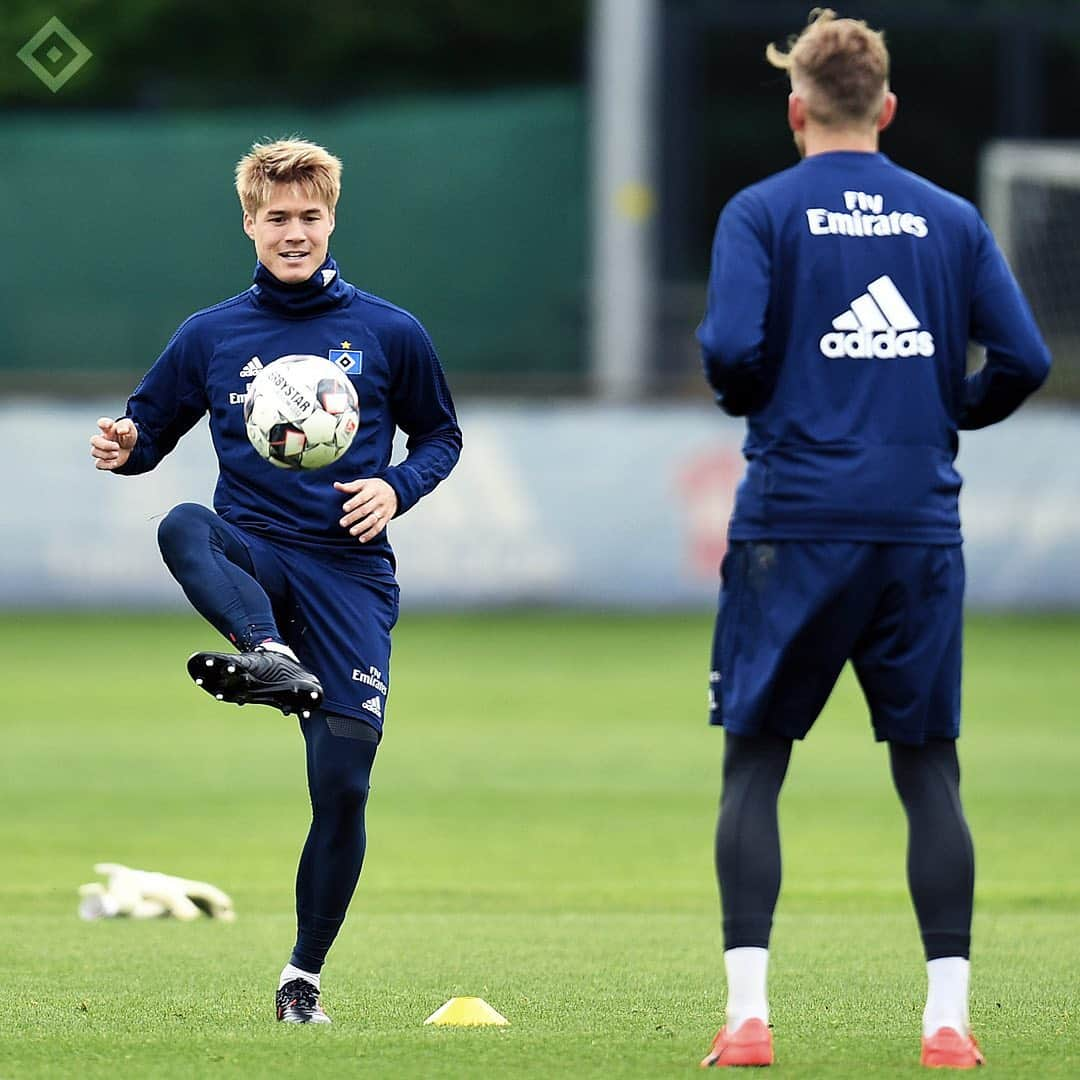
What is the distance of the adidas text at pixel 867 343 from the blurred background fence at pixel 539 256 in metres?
15.6

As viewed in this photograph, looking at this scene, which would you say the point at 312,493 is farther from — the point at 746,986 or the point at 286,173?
the point at 746,986

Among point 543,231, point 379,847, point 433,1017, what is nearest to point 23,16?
point 543,231

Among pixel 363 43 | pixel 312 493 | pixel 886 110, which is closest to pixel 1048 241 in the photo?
pixel 363 43

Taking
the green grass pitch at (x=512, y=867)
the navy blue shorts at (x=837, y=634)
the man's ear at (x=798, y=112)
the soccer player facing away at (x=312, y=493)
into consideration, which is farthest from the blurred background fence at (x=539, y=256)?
the navy blue shorts at (x=837, y=634)

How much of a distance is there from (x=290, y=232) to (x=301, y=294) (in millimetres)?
182

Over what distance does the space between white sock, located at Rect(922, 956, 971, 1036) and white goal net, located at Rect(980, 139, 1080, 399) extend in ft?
58.4

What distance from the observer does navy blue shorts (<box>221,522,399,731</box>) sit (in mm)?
5914

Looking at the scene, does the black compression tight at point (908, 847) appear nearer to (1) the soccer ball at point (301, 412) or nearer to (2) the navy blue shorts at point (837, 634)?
(2) the navy blue shorts at point (837, 634)

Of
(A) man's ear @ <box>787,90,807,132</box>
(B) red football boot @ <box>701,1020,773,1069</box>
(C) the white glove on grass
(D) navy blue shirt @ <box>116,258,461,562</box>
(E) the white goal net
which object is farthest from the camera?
(E) the white goal net

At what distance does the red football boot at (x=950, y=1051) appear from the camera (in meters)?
5.02

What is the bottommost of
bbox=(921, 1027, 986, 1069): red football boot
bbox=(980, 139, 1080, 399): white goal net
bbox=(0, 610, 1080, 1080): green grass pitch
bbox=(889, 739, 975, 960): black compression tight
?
bbox=(0, 610, 1080, 1080): green grass pitch

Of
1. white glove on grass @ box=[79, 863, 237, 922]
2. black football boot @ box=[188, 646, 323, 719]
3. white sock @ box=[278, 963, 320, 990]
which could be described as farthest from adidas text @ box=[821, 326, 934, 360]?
white glove on grass @ box=[79, 863, 237, 922]

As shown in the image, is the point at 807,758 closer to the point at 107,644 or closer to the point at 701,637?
the point at 701,637

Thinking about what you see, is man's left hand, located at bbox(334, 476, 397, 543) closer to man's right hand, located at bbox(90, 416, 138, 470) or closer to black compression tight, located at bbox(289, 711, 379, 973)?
black compression tight, located at bbox(289, 711, 379, 973)
